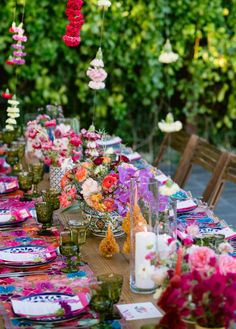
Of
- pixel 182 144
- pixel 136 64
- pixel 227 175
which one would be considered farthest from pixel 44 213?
pixel 136 64

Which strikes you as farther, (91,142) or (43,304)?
(91,142)

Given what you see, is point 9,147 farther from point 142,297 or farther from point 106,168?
point 142,297

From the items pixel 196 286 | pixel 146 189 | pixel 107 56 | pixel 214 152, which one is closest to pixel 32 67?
pixel 107 56

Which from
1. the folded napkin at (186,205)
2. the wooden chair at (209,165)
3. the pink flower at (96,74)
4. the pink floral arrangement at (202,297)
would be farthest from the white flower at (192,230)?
the wooden chair at (209,165)

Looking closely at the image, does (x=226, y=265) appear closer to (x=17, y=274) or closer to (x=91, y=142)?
(x=17, y=274)

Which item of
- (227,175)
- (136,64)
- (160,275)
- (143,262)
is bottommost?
(136,64)

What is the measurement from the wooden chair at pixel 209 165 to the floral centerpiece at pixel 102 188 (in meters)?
0.96

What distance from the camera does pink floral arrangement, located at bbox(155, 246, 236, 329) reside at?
1.64m

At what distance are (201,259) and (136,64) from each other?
496cm

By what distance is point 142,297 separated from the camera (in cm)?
213

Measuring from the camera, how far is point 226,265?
179 cm

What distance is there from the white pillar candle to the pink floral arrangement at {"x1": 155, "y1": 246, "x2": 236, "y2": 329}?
0.40 metres

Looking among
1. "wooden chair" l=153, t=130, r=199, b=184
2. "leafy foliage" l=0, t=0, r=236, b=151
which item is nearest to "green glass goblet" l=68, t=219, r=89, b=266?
"wooden chair" l=153, t=130, r=199, b=184

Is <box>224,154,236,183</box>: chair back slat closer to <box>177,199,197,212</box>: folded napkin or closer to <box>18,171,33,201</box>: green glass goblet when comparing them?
<box>177,199,197,212</box>: folded napkin
